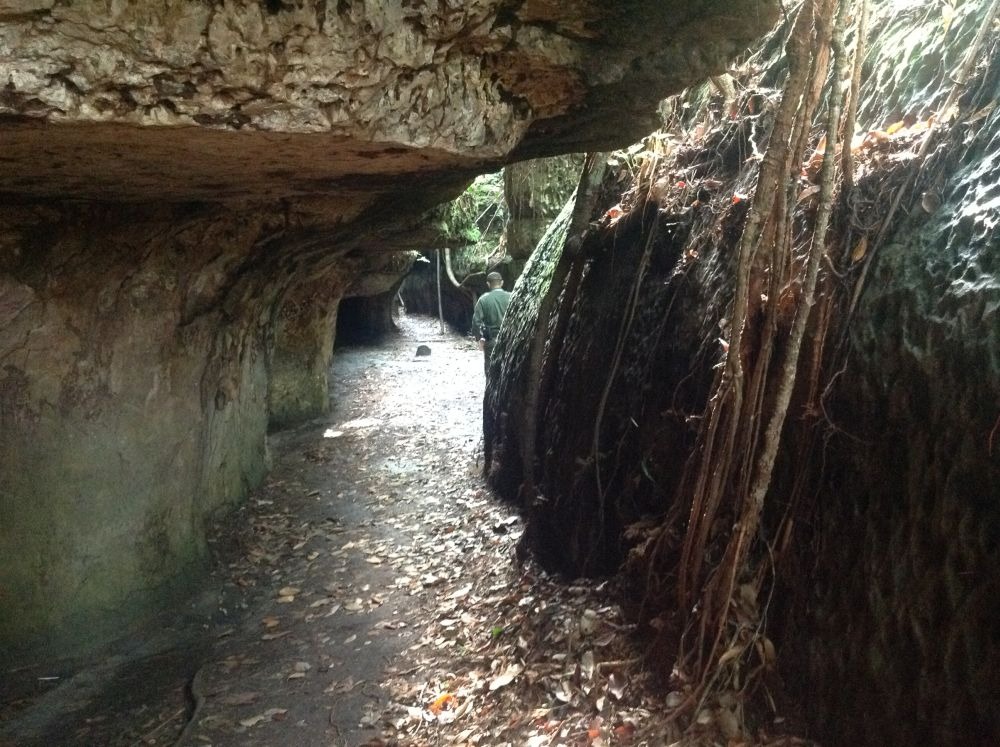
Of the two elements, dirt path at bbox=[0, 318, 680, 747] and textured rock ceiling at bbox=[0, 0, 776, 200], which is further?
dirt path at bbox=[0, 318, 680, 747]

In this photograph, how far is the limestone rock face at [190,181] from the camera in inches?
113

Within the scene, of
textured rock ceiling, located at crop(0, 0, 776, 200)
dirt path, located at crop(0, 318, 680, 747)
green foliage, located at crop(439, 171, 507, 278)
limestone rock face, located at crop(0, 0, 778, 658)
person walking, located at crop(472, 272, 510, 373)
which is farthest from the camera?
green foliage, located at crop(439, 171, 507, 278)

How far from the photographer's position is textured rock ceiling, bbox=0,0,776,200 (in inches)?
108

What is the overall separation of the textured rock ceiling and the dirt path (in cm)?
294

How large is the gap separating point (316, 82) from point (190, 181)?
62.4 inches

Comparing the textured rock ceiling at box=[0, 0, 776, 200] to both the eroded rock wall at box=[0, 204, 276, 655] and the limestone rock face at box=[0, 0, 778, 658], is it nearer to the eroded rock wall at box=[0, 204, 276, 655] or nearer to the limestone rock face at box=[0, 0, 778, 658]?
the limestone rock face at box=[0, 0, 778, 658]

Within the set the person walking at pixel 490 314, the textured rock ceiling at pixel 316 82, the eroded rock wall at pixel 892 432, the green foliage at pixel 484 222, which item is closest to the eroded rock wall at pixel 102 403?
the textured rock ceiling at pixel 316 82

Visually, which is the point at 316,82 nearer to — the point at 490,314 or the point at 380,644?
the point at 380,644

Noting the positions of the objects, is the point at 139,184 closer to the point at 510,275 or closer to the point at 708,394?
the point at 708,394

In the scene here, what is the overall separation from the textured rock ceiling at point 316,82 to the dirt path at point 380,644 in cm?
294

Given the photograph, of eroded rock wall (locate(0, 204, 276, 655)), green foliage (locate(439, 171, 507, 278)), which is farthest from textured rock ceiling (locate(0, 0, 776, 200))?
green foliage (locate(439, 171, 507, 278))

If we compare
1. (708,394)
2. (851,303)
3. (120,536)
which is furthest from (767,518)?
(120,536)

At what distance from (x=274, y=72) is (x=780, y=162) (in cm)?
239

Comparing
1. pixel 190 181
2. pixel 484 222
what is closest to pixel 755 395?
pixel 190 181
